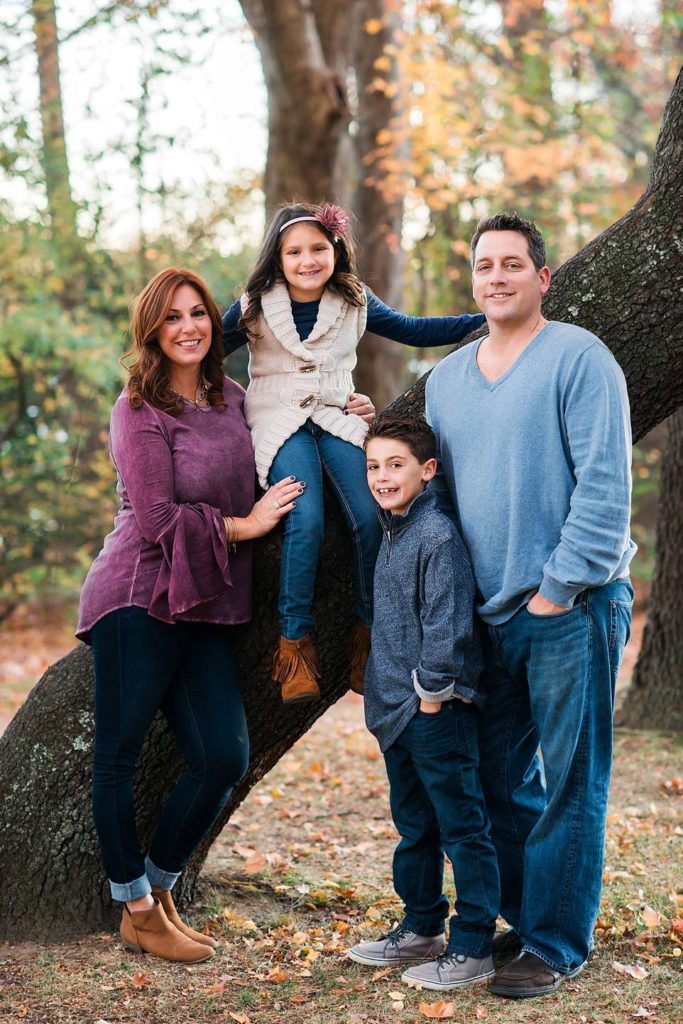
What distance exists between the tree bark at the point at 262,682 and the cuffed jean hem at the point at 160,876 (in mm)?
231

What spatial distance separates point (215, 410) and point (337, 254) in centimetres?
72

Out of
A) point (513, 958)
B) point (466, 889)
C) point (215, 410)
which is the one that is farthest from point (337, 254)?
point (513, 958)

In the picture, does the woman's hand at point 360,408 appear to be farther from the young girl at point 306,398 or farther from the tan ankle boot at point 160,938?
the tan ankle boot at point 160,938

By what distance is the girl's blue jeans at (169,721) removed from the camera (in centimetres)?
343

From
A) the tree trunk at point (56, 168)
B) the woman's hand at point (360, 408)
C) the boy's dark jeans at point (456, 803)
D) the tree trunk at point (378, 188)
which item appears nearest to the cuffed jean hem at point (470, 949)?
the boy's dark jeans at point (456, 803)

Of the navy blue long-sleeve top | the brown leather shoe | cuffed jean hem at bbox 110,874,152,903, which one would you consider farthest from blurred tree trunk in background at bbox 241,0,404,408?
the brown leather shoe

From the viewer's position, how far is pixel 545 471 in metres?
3.10

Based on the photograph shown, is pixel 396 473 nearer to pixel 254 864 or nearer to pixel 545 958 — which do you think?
pixel 545 958

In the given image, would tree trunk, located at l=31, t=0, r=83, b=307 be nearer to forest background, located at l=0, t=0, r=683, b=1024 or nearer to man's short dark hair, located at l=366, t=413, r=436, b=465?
forest background, located at l=0, t=0, r=683, b=1024

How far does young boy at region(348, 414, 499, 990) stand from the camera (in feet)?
10.6

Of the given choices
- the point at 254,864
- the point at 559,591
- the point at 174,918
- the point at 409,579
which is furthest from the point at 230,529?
the point at 254,864

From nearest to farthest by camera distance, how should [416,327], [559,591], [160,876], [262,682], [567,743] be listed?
[559,591], [567,743], [160,876], [262,682], [416,327]

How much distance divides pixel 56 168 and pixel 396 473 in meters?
9.59

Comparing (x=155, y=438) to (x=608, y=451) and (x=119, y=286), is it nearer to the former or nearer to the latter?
(x=608, y=451)
